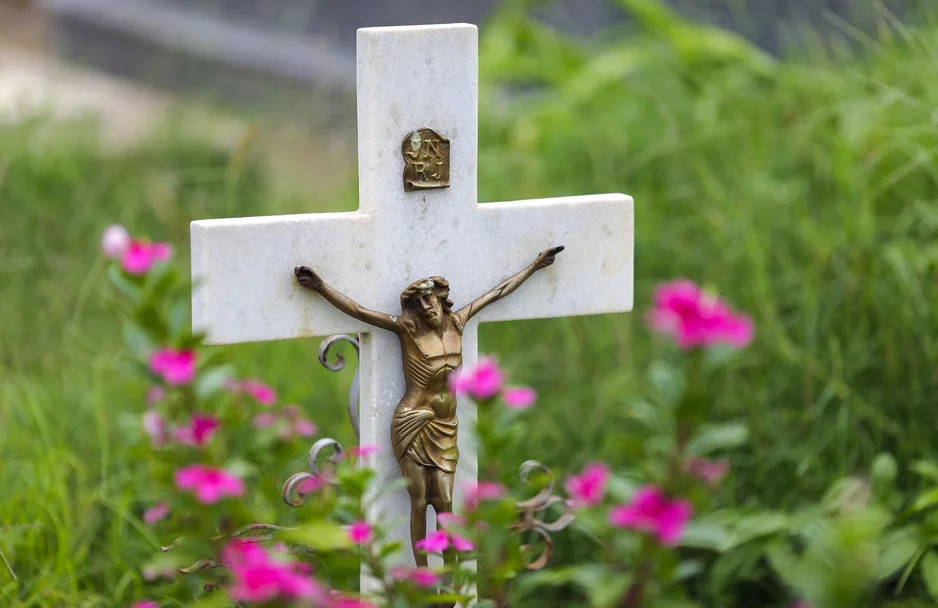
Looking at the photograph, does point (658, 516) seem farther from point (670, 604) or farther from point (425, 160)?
point (425, 160)

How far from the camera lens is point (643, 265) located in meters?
3.66

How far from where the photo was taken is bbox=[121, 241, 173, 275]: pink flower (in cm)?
149

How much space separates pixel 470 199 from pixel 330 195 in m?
2.58

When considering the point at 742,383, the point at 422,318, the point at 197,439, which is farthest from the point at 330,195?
the point at 197,439

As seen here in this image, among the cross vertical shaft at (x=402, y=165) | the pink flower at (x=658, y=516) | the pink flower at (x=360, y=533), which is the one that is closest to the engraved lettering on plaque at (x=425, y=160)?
the cross vertical shaft at (x=402, y=165)

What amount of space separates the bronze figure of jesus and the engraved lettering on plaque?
0.51 feet

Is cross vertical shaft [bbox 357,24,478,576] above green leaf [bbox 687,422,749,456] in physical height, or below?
above

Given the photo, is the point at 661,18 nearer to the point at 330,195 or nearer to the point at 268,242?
the point at 330,195

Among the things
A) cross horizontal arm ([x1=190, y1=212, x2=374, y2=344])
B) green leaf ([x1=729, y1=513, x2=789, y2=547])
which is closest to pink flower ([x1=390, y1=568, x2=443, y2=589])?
cross horizontal arm ([x1=190, y1=212, x2=374, y2=344])

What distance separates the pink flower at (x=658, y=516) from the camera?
4.17 feet

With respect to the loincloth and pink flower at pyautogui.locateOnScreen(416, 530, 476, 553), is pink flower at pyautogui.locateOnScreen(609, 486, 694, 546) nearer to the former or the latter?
pink flower at pyautogui.locateOnScreen(416, 530, 476, 553)

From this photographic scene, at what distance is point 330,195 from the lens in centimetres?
462

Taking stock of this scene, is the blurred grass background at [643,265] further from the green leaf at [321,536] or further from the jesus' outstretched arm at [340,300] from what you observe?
the green leaf at [321,536]

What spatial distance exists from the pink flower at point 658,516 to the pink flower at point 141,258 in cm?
62
